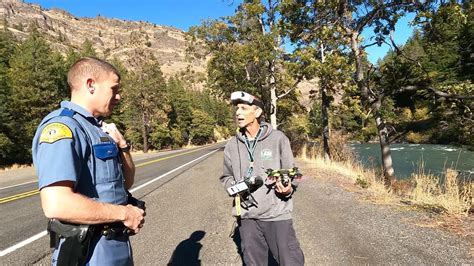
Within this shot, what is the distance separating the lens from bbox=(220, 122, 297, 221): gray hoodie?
3.38m

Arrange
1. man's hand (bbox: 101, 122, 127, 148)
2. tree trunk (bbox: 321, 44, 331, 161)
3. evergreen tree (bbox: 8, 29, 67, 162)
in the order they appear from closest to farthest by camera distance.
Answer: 1. man's hand (bbox: 101, 122, 127, 148)
2. tree trunk (bbox: 321, 44, 331, 161)
3. evergreen tree (bbox: 8, 29, 67, 162)

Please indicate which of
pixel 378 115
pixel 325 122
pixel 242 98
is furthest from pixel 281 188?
pixel 325 122

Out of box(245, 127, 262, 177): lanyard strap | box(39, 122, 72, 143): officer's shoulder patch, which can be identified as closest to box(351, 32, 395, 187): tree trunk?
box(245, 127, 262, 177): lanyard strap

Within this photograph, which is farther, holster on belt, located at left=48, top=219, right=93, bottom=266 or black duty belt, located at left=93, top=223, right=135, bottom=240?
black duty belt, located at left=93, top=223, right=135, bottom=240

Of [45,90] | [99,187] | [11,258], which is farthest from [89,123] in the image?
[45,90]

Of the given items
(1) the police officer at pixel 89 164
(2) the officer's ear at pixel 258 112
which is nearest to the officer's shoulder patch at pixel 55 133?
(1) the police officer at pixel 89 164

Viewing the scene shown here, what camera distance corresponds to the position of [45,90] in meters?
37.1

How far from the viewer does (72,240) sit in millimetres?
1864

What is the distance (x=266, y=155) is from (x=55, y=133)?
207 centimetres

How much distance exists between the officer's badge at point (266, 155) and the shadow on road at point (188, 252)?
2.05 m

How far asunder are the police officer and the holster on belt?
3cm

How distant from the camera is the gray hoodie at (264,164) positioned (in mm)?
3377

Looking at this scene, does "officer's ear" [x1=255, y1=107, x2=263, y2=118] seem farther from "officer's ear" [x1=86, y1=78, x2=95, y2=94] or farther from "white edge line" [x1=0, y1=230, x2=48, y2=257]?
"white edge line" [x1=0, y1=230, x2=48, y2=257]

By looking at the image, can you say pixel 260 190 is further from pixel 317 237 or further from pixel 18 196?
pixel 18 196
